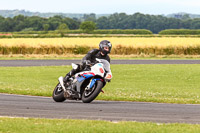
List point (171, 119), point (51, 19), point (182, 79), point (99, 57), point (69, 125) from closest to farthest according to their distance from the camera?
point (69, 125) → point (171, 119) → point (99, 57) → point (182, 79) → point (51, 19)

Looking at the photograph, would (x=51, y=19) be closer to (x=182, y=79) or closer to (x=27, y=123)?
(x=182, y=79)

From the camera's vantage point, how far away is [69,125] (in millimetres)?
10125

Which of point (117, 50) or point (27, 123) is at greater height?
point (27, 123)

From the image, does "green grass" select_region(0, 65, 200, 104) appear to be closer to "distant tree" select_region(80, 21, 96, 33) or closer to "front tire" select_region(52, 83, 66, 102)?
"front tire" select_region(52, 83, 66, 102)

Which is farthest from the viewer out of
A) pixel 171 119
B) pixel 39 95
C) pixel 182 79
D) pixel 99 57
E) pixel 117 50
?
pixel 117 50

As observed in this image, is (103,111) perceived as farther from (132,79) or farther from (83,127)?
(132,79)

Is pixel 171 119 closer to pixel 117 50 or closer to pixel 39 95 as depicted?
pixel 39 95

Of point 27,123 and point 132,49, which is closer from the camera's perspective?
point 27,123

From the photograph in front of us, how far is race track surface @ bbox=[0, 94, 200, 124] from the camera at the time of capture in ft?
38.3

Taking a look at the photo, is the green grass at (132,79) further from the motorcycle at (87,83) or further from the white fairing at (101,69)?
the white fairing at (101,69)

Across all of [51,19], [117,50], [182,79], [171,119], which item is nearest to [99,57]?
[171,119]

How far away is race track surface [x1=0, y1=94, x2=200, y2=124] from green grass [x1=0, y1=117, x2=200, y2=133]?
2.96 feet

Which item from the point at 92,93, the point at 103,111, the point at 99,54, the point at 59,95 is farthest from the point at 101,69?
the point at 59,95

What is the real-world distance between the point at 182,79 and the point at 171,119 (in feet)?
58.4
